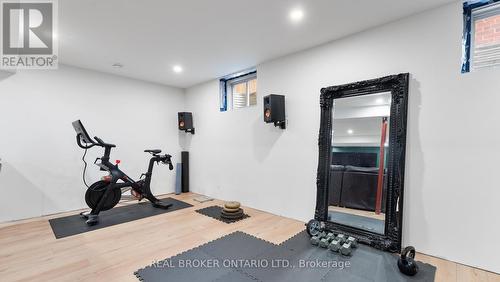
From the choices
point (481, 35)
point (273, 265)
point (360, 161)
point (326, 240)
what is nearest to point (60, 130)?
point (273, 265)

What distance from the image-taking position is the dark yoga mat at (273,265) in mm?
2076

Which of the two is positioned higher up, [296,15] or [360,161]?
[296,15]

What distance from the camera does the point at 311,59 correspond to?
11.3ft

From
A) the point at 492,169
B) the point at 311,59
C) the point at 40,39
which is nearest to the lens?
the point at 492,169

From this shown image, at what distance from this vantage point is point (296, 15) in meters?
2.58

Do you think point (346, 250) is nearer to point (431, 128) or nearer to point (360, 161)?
point (360, 161)

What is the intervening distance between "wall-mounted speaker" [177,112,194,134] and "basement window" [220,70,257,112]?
98 centimetres

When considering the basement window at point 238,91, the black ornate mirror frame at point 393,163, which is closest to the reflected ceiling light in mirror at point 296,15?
the black ornate mirror frame at point 393,163

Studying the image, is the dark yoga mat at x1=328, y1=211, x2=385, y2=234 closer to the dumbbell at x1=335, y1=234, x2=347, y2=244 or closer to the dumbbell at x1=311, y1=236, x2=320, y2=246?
the dumbbell at x1=335, y1=234, x2=347, y2=244

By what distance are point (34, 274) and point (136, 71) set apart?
353 cm

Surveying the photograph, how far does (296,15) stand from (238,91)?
2.45 metres

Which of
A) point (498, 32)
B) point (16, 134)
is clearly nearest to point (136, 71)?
point (16, 134)

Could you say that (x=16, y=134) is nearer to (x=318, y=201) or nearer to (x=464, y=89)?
(x=318, y=201)

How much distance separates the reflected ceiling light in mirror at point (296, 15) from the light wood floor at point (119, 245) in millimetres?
2629
